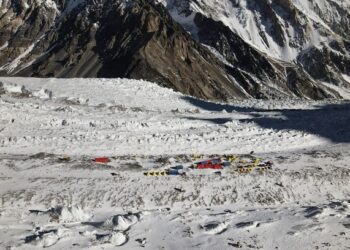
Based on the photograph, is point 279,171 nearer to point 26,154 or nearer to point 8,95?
point 26,154

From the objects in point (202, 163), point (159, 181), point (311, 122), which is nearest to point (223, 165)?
point (202, 163)

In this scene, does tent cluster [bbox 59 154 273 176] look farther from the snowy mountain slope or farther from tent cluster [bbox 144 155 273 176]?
the snowy mountain slope

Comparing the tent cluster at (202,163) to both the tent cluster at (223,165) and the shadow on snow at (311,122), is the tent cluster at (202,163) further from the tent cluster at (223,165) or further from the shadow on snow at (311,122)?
the shadow on snow at (311,122)

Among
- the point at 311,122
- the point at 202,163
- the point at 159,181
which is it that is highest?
the point at 311,122

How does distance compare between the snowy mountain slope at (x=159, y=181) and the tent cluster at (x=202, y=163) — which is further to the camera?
the tent cluster at (x=202, y=163)

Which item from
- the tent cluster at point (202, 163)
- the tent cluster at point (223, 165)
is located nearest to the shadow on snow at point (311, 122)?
the tent cluster at point (202, 163)

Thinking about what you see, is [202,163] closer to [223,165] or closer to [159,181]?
[223,165]

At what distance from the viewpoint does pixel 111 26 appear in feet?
597

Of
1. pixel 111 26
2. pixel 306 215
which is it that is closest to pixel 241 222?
pixel 306 215

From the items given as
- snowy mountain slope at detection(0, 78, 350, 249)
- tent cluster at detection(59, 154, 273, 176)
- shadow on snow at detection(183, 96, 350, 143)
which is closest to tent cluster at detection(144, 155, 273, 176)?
tent cluster at detection(59, 154, 273, 176)

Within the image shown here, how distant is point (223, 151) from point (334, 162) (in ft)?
17.4

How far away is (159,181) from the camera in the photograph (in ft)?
59.5

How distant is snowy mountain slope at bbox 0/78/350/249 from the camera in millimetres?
13500

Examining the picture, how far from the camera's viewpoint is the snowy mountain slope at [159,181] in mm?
13500
